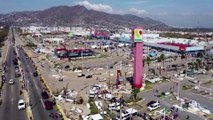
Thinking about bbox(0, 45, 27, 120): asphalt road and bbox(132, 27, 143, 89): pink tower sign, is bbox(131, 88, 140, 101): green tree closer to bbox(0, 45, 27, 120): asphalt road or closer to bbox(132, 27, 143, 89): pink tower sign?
bbox(132, 27, 143, 89): pink tower sign

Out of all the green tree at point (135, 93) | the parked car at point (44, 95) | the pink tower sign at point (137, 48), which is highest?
the pink tower sign at point (137, 48)

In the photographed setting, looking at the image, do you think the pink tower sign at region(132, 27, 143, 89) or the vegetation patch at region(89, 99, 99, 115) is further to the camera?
the pink tower sign at region(132, 27, 143, 89)

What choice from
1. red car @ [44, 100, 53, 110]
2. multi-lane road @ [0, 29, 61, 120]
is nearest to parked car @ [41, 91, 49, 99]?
A: multi-lane road @ [0, 29, 61, 120]

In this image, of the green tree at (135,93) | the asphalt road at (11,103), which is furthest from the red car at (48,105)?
the green tree at (135,93)

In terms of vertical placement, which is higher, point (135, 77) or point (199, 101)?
point (135, 77)

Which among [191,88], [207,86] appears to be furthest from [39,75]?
[207,86]

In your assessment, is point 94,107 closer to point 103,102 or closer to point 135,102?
point 103,102

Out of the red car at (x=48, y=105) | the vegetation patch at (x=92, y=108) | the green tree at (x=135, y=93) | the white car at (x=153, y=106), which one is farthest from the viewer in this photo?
the green tree at (x=135, y=93)

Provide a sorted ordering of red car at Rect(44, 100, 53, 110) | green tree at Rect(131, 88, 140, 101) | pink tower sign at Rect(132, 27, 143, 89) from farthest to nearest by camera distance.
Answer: pink tower sign at Rect(132, 27, 143, 89), green tree at Rect(131, 88, 140, 101), red car at Rect(44, 100, 53, 110)

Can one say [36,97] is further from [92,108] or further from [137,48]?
[137,48]

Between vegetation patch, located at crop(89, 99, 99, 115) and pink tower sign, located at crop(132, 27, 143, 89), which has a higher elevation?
pink tower sign, located at crop(132, 27, 143, 89)

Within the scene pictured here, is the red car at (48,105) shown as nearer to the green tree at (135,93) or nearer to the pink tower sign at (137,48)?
the green tree at (135,93)
